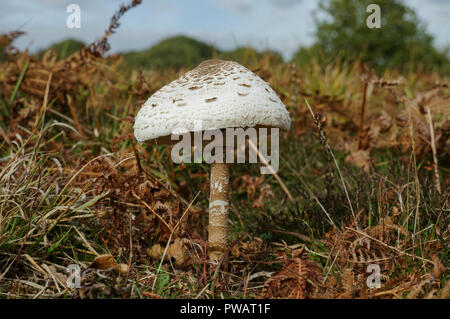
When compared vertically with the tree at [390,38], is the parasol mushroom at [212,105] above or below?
below

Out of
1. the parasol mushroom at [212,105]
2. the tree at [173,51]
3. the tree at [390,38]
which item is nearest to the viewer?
the parasol mushroom at [212,105]

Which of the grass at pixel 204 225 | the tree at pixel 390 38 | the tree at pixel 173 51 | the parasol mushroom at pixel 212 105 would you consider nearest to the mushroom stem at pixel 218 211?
the grass at pixel 204 225

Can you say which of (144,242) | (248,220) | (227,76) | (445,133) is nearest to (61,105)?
(144,242)

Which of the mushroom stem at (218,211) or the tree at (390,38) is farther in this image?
the tree at (390,38)

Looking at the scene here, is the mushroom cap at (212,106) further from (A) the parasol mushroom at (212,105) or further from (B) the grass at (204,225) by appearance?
(B) the grass at (204,225)

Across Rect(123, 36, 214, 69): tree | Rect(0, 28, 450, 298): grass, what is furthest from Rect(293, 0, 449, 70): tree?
Rect(0, 28, 450, 298): grass

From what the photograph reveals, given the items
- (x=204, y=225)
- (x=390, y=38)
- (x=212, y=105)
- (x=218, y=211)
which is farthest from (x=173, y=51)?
(x=212, y=105)
